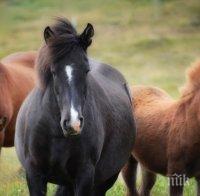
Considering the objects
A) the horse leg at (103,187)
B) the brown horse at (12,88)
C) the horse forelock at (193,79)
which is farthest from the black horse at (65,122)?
the brown horse at (12,88)

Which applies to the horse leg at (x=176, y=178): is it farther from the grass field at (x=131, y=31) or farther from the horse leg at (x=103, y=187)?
the grass field at (x=131, y=31)

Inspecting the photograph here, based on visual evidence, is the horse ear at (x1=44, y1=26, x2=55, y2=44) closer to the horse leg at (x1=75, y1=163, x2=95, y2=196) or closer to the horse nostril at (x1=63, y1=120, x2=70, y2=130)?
the horse nostril at (x1=63, y1=120, x2=70, y2=130)

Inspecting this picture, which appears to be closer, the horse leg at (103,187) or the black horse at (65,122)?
the black horse at (65,122)

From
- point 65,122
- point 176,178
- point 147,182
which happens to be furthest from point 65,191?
point 147,182

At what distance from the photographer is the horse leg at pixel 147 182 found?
28.9 ft

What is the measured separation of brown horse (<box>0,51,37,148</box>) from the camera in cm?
862

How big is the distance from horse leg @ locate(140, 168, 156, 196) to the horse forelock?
1.43 meters

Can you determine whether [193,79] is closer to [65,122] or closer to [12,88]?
[12,88]

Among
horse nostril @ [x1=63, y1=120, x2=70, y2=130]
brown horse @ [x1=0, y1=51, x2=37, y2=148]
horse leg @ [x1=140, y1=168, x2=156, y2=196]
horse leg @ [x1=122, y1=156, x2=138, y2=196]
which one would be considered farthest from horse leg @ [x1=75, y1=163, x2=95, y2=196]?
horse leg @ [x1=140, y1=168, x2=156, y2=196]

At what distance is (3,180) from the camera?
9258 mm

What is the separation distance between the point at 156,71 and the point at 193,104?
64.9 ft

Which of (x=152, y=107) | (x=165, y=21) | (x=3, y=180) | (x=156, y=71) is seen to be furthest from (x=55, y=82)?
(x=165, y=21)

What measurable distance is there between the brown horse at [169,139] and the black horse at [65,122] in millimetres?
1304

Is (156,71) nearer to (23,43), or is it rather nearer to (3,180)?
→ (23,43)
